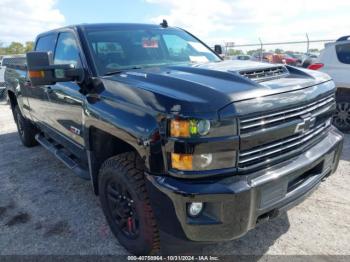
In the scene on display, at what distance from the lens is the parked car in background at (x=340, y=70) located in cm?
601

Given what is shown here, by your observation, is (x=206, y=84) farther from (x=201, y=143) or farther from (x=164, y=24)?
(x=164, y=24)

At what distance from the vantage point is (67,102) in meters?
3.43

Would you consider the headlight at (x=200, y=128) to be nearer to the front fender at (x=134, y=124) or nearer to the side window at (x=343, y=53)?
the front fender at (x=134, y=124)

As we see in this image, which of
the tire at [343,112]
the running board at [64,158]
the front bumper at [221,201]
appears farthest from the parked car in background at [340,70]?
the running board at [64,158]

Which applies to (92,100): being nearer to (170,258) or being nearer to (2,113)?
(170,258)

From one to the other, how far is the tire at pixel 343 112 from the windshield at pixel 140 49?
340cm

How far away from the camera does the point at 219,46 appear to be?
4.66 meters

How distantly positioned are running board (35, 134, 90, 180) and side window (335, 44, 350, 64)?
5.15 metres

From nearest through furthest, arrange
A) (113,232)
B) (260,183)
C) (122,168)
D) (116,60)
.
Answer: (260,183), (122,168), (113,232), (116,60)

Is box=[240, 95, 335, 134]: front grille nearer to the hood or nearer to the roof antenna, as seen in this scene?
the hood

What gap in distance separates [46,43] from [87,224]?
8.90 feet

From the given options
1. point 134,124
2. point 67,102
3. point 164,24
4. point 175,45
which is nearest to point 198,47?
point 175,45

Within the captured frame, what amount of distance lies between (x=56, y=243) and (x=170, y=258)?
1.09 m

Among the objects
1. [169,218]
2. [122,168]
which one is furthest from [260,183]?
[122,168]
